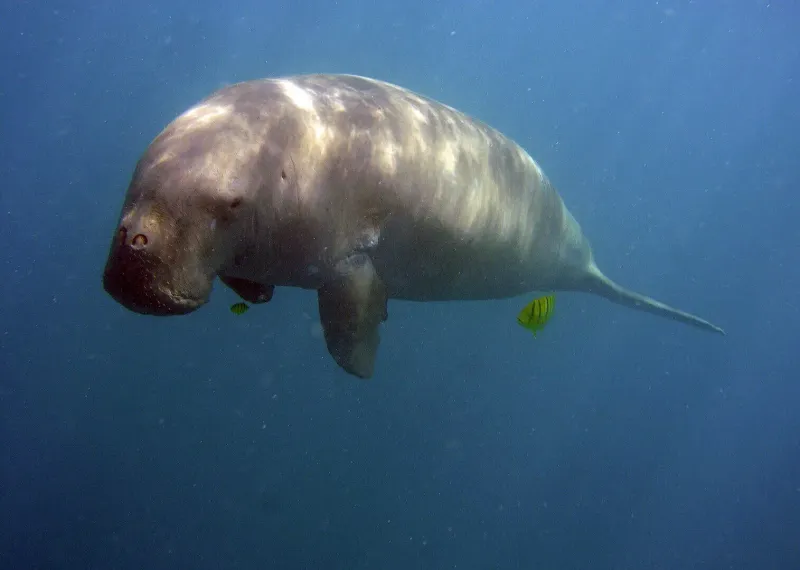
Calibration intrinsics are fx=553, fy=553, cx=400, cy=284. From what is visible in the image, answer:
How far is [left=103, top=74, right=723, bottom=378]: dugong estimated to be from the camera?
95.0 inches

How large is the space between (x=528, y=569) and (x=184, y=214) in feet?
62.3

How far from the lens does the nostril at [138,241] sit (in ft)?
7.39

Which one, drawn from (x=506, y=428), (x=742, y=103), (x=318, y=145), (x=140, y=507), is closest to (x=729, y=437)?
(x=506, y=428)

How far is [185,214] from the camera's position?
7.91 feet

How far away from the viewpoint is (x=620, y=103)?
56.4m

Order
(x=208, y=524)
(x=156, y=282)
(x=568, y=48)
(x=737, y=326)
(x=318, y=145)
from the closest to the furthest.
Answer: (x=156, y=282)
(x=318, y=145)
(x=208, y=524)
(x=737, y=326)
(x=568, y=48)

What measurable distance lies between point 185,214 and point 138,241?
0.24 m

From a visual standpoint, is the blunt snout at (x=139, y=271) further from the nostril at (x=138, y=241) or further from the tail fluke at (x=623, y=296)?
the tail fluke at (x=623, y=296)

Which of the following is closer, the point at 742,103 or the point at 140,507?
the point at 140,507

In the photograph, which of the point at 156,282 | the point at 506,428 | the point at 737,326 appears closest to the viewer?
the point at 156,282

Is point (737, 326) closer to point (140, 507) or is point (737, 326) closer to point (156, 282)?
point (140, 507)

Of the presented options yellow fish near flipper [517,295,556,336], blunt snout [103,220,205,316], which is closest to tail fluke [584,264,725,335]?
yellow fish near flipper [517,295,556,336]

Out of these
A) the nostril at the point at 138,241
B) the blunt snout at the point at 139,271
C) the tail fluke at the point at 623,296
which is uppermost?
the nostril at the point at 138,241

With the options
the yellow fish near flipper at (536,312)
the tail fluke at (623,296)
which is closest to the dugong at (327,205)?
the yellow fish near flipper at (536,312)
